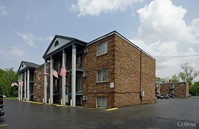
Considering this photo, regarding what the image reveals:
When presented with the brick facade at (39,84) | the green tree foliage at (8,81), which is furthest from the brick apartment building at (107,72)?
the green tree foliage at (8,81)

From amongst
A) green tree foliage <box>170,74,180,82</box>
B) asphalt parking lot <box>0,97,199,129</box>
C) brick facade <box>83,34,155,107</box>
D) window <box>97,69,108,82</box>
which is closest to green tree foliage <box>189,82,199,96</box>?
green tree foliage <box>170,74,180,82</box>

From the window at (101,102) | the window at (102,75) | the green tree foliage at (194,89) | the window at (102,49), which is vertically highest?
the window at (102,49)

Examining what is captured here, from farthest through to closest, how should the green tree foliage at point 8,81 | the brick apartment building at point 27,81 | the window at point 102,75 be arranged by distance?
the green tree foliage at point 8,81
the brick apartment building at point 27,81
the window at point 102,75

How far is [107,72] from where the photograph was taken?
20.7 meters

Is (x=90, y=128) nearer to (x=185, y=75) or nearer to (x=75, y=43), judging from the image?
(x=75, y=43)

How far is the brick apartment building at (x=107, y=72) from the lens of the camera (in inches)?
794

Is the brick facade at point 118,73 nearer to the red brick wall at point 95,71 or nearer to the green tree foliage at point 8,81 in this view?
the red brick wall at point 95,71

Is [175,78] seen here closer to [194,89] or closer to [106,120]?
[194,89]

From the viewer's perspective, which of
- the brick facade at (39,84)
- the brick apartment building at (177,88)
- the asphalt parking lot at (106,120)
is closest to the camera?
the asphalt parking lot at (106,120)

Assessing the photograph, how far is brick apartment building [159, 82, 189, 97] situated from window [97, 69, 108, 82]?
6149 centimetres

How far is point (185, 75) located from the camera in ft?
306

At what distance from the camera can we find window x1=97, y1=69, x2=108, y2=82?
2094 cm

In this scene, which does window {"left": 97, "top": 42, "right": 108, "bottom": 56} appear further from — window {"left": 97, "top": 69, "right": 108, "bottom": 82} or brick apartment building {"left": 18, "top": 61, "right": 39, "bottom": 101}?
brick apartment building {"left": 18, "top": 61, "right": 39, "bottom": 101}

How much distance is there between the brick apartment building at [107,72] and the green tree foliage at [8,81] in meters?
48.0
